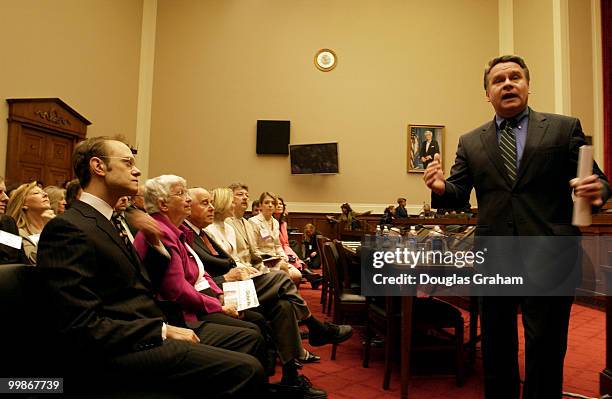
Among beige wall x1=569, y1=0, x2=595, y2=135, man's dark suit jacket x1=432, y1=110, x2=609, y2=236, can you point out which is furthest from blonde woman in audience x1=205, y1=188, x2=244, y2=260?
beige wall x1=569, y1=0, x2=595, y2=135

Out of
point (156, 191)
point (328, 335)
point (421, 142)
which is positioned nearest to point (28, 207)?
point (156, 191)

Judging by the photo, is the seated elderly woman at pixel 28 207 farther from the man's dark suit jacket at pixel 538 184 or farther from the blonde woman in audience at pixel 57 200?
the man's dark suit jacket at pixel 538 184

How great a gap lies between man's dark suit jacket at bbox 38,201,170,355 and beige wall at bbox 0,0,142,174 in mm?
5867

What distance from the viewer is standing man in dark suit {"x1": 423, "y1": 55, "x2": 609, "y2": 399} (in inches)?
58.7

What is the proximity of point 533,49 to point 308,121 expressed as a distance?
5.15 meters

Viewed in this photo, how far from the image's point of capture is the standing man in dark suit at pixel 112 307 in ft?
4.62

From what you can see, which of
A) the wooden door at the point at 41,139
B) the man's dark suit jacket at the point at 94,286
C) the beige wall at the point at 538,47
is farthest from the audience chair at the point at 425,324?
the beige wall at the point at 538,47

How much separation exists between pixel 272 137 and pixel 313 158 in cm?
110

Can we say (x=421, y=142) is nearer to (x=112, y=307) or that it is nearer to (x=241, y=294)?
(x=241, y=294)

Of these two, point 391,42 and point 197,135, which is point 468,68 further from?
point 197,135

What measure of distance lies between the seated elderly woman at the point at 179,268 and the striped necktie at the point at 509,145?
1385mm

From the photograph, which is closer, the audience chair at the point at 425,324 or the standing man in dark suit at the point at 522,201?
the standing man in dark suit at the point at 522,201

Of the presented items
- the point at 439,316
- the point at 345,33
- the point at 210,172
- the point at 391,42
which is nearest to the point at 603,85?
the point at 391,42

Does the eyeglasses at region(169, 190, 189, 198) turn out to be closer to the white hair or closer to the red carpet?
the white hair
